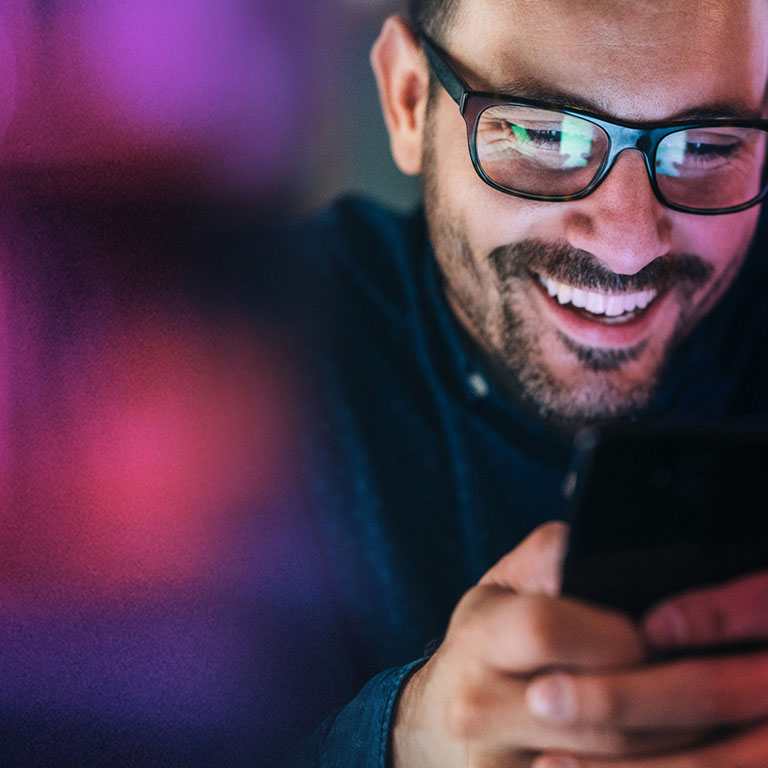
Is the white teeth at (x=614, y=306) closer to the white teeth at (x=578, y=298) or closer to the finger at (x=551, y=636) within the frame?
the white teeth at (x=578, y=298)

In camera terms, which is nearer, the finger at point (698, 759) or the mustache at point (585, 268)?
the finger at point (698, 759)

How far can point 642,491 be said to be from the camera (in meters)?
0.43

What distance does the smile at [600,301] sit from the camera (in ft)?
2.69

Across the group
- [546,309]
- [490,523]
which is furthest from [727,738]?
[546,309]

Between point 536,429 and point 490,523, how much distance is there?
0.14 m

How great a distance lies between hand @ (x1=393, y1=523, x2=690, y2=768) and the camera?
44 centimetres

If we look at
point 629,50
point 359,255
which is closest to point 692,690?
point 629,50

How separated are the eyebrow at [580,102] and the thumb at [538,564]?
0.44 metres

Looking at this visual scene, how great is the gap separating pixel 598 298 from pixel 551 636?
0.49 meters

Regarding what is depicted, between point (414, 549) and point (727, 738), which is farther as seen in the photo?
point (414, 549)

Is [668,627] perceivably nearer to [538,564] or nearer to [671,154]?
[538,564]

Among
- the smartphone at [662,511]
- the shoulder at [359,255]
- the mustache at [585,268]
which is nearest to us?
the smartphone at [662,511]

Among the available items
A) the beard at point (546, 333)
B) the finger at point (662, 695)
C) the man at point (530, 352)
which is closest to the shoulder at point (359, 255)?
the man at point (530, 352)

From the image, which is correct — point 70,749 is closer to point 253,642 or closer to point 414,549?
point 253,642
